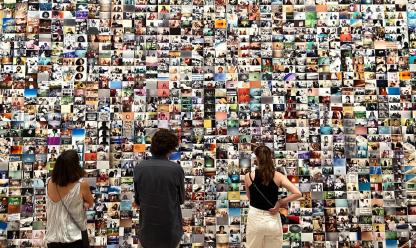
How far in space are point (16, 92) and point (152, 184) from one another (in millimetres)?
2202

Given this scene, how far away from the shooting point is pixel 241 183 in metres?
4.06

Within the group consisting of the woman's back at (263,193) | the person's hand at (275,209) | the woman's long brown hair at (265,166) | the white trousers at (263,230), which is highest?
the woman's long brown hair at (265,166)

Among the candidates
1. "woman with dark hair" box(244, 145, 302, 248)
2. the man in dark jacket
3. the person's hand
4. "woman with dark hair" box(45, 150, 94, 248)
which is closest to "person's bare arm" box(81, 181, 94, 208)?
"woman with dark hair" box(45, 150, 94, 248)

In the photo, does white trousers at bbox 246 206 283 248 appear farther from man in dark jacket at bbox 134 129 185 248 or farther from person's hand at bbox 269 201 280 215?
man in dark jacket at bbox 134 129 185 248

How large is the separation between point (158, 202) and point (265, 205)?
1005 mm

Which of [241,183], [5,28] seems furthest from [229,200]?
[5,28]

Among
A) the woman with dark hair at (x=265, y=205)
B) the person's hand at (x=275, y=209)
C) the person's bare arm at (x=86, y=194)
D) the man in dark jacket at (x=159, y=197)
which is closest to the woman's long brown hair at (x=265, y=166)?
the woman with dark hair at (x=265, y=205)

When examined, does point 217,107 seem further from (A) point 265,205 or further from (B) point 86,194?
(B) point 86,194

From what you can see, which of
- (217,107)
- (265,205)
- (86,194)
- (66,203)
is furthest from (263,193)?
(66,203)

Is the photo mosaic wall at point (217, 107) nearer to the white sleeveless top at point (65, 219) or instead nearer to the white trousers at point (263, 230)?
the white trousers at point (263, 230)

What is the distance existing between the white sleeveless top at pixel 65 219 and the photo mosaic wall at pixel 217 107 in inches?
43.7

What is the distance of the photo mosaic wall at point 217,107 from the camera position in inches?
159

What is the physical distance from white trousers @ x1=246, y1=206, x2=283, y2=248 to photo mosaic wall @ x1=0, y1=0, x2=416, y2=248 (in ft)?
2.19

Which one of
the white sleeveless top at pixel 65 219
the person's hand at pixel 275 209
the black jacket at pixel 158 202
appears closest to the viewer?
the black jacket at pixel 158 202
